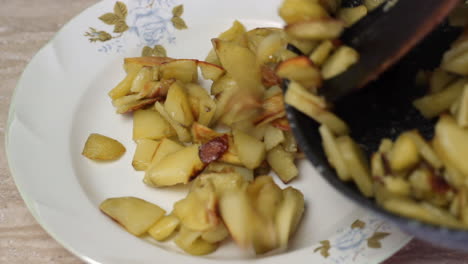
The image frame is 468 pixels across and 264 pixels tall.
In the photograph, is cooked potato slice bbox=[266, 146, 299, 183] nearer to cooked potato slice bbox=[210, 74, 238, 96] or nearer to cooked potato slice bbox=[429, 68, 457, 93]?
cooked potato slice bbox=[210, 74, 238, 96]

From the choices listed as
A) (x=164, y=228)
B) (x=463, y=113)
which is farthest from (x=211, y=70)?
(x=463, y=113)

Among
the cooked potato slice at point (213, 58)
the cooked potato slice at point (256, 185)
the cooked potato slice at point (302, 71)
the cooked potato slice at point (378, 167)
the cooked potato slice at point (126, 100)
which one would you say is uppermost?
the cooked potato slice at point (302, 71)

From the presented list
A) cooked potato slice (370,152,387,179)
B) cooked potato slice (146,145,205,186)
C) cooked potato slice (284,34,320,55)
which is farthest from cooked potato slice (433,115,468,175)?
cooked potato slice (146,145,205,186)

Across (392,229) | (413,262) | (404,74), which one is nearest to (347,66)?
(404,74)

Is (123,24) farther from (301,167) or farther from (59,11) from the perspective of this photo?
(301,167)

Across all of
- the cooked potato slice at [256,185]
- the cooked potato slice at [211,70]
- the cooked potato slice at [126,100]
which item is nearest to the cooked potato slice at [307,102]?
the cooked potato slice at [256,185]

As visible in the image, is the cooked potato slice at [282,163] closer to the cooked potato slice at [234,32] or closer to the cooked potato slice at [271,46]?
the cooked potato slice at [271,46]
